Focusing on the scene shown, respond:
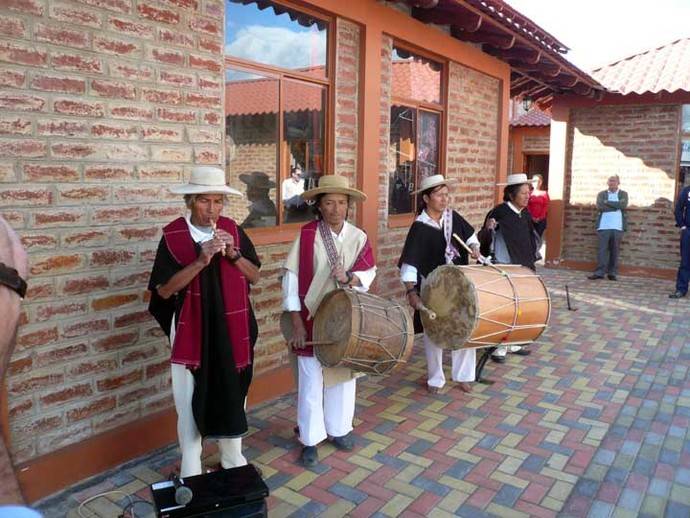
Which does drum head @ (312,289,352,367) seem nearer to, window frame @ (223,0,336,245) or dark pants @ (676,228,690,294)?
window frame @ (223,0,336,245)

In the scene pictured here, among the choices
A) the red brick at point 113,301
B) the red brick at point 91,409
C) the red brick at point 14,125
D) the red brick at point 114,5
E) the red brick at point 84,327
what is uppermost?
the red brick at point 114,5

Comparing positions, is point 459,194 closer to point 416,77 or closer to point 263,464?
point 416,77

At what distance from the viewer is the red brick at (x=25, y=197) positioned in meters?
2.98

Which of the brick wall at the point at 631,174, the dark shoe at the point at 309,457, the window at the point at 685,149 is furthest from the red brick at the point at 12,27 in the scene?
the window at the point at 685,149

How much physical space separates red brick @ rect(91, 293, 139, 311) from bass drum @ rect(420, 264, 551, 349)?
6.79ft

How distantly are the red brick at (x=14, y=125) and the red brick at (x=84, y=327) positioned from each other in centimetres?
101

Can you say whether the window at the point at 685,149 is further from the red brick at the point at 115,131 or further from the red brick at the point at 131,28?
the red brick at the point at 115,131

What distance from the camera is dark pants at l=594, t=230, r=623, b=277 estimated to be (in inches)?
426

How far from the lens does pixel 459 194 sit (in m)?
7.48

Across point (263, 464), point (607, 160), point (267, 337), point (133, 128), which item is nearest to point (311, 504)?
point (263, 464)

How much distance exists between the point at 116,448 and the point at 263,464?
2.82ft

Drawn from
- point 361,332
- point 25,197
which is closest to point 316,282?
point 361,332

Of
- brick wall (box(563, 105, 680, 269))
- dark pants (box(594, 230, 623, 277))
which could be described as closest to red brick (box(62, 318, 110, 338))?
dark pants (box(594, 230, 623, 277))

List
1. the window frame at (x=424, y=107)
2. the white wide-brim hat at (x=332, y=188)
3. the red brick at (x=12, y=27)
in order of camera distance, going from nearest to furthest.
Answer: the red brick at (x=12, y=27) < the white wide-brim hat at (x=332, y=188) < the window frame at (x=424, y=107)
